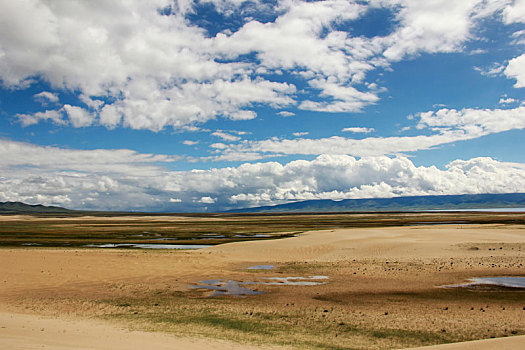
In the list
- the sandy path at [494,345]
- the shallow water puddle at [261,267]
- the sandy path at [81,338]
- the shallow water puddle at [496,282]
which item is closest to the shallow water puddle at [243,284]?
the shallow water puddle at [261,267]

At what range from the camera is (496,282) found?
24.3 meters

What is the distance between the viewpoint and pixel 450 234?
52000 millimetres

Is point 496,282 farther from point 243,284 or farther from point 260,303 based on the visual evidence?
point 243,284

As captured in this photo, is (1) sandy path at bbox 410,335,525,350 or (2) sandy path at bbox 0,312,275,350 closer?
(1) sandy path at bbox 410,335,525,350

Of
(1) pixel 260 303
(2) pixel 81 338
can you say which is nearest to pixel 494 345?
(1) pixel 260 303

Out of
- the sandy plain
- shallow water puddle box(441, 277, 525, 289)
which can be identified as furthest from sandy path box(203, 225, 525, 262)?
shallow water puddle box(441, 277, 525, 289)

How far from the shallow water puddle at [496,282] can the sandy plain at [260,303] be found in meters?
1.04

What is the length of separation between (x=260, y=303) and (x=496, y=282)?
53.2 ft

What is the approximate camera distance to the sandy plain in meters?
13.5

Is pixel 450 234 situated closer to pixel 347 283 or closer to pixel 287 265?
pixel 287 265

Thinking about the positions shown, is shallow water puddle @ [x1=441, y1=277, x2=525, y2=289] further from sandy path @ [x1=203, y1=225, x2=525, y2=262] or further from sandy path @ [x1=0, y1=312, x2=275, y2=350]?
sandy path @ [x1=0, y1=312, x2=275, y2=350]

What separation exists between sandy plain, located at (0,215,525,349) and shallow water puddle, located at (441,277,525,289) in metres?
1.04

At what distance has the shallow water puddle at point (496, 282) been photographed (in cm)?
2330

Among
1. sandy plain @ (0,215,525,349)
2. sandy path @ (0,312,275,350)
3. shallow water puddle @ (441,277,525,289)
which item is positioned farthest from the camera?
shallow water puddle @ (441,277,525,289)
